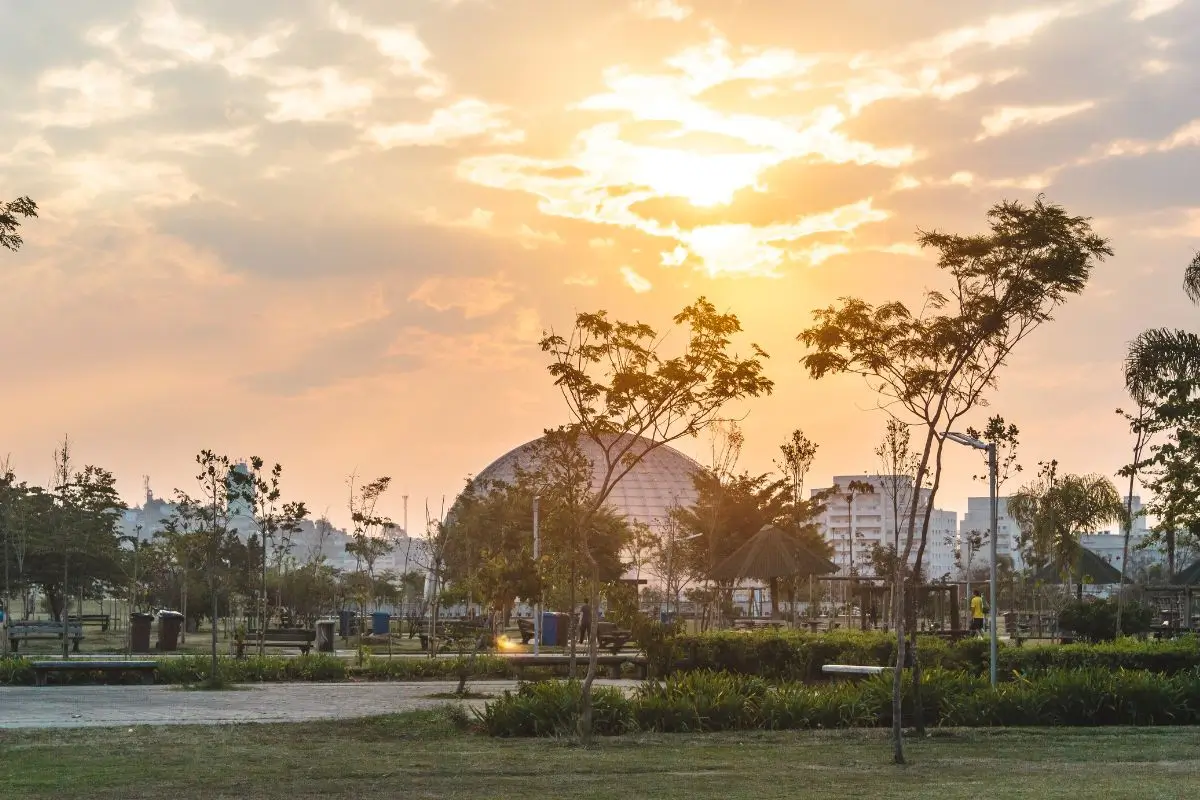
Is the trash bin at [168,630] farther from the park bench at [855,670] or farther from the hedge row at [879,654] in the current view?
the park bench at [855,670]

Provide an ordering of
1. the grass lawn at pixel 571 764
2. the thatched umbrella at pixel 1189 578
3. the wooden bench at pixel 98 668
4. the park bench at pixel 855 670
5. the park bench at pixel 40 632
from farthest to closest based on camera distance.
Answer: the thatched umbrella at pixel 1189 578 → the park bench at pixel 40 632 → the wooden bench at pixel 98 668 → the park bench at pixel 855 670 → the grass lawn at pixel 571 764

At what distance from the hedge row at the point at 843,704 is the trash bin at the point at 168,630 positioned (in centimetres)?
2164

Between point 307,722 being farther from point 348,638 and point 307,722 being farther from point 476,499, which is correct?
point 476,499

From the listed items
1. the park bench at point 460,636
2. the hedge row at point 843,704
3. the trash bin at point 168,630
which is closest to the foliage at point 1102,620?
the park bench at point 460,636

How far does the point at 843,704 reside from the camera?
18.4m

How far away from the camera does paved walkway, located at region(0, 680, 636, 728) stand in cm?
1861

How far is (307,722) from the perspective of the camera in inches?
704

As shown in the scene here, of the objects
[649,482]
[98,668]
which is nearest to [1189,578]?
[98,668]

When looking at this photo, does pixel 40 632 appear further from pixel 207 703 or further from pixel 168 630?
pixel 207 703

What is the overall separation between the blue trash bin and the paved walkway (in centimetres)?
1912

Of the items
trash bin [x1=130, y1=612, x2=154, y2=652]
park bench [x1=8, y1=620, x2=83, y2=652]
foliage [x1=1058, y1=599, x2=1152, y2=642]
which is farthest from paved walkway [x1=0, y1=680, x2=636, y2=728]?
foliage [x1=1058, y1=599, x2=1152, y2=642]

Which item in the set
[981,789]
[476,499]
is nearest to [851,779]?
[981,789]

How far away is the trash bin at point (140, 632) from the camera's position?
36938 millimetres

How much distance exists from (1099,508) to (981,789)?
39.6 meters
